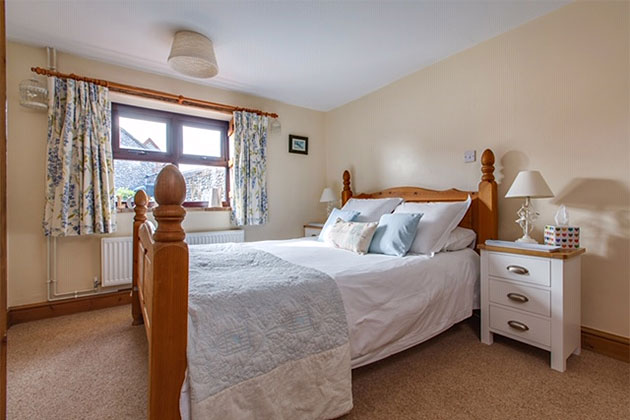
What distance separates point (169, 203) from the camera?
857mm

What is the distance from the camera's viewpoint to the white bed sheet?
1437mm

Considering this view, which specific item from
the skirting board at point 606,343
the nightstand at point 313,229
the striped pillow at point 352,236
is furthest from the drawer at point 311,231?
the skirting board at point 606,343

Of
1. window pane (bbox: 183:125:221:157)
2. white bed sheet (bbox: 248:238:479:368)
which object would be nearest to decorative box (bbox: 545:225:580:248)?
white bed sheet (bbox: 248:238:479:368)

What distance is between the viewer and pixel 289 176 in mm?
3926

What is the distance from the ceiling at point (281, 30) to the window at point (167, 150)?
52 cm

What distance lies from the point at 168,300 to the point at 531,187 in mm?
2175

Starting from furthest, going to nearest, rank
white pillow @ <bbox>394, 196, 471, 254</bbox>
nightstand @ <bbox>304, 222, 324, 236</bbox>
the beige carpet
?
nightstand @ <bbox>304, 222, 324, 236</bbox>
white pillow @ <bbox>394, 196, 471, 254</bbox>
the beige carpet

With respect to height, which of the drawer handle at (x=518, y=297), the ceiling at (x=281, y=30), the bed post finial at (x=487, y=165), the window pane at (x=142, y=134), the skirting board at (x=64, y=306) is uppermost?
the ceiling at (x=281, y=30)

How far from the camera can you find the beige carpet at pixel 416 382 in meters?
1.33

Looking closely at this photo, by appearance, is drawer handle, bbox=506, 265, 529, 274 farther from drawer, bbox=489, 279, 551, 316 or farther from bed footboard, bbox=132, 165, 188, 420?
bed footboard, bbox=132, 165, 188, 420

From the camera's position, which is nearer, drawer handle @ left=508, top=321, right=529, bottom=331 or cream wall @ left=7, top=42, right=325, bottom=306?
drawer handle @ left=508, top=321, right=529, bottom=331

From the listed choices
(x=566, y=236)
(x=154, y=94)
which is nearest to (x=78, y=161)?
(x=154, y=94)

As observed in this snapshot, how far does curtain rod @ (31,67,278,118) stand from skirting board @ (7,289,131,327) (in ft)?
6.52

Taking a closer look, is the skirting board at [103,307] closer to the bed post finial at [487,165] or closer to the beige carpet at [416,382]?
the beige carpet at [416,382]
